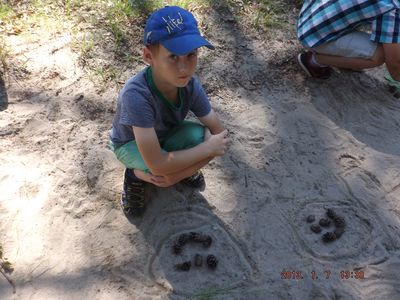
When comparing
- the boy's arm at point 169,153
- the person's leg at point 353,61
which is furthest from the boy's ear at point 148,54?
the person's leg at point 353,61

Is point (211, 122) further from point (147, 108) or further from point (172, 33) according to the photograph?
point (172, 33)

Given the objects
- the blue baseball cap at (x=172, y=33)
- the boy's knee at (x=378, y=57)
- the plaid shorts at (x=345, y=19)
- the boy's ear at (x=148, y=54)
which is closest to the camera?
the blue baseball cap at (x=172, y=33)

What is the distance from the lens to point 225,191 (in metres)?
2.74

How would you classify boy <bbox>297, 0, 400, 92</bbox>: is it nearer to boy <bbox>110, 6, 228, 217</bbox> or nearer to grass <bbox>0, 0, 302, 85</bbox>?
grass <bbox>0, 0, 302, 85</bbox>

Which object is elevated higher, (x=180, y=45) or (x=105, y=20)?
(x=180, y=45)

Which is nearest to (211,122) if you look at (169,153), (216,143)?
(216,143)

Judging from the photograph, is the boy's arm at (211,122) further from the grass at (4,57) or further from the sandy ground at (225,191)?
the grass at (4,57)

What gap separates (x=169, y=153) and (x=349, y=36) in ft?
6.37

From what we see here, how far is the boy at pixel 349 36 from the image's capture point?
3.05 meters

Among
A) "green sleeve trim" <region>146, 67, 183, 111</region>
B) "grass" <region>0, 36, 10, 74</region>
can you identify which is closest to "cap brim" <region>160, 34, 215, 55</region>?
"green sleeve trim" <region>146, 67, 183, 111</region>

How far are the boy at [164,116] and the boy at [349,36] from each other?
4.59 feet

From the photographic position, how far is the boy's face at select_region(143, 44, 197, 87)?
6.43 feet

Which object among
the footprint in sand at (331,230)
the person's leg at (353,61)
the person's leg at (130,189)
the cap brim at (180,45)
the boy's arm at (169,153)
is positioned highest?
the cap brim at (180,45)

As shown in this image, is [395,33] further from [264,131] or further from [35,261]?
[35,261]
